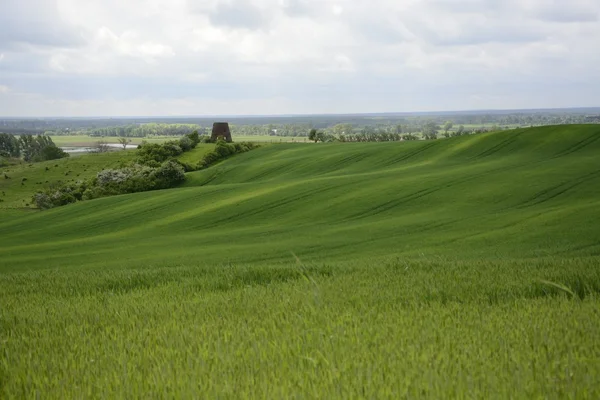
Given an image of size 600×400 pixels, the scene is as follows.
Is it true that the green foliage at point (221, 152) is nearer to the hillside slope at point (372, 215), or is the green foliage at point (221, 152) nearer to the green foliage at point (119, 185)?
the green foliage at point (119, 185)

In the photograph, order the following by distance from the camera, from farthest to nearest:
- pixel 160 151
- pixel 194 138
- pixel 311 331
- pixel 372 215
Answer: pixel 194 138 → pixel 160 151 → pixel 372 215 → pixel 311 331

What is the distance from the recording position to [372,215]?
39312 millimetres

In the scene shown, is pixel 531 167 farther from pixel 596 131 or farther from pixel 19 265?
pixel 19 265

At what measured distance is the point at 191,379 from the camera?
388 centimetres

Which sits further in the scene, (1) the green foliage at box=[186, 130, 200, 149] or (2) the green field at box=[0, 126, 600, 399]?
(1) the green foliage at box=[186, 130, 200, 149]

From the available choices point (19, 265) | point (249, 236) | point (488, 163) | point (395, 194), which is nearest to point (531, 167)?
point (488, 163)

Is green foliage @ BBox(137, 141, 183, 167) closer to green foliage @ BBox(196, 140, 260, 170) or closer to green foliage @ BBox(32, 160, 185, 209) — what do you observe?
green foliage @ BBox(196, 140, 260, 170)

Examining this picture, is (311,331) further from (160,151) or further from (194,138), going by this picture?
(194,138)

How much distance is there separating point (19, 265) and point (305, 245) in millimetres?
14254

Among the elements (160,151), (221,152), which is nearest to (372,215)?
(221,152)

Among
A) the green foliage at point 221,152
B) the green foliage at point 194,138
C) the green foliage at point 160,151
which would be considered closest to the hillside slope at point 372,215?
the green foliage at point 221,152

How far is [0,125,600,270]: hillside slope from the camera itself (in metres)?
26.8

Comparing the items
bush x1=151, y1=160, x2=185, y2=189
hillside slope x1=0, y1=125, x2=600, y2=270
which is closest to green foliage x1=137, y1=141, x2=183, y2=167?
bush x1=151, y1=160, x2=185, y2=189

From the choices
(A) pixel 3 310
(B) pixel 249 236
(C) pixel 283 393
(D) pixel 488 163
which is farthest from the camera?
(D) pixel 488 163
